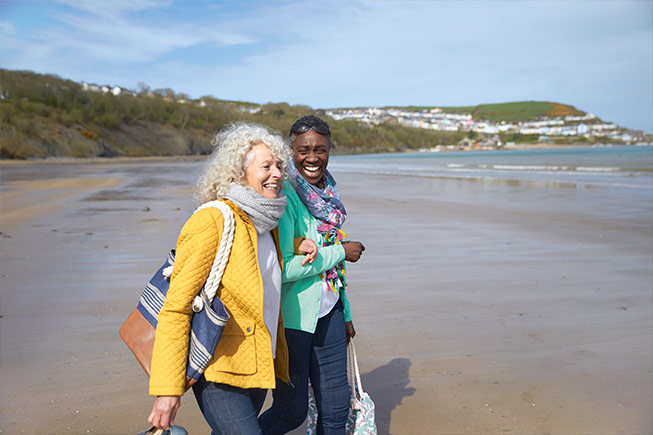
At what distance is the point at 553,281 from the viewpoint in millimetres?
5754

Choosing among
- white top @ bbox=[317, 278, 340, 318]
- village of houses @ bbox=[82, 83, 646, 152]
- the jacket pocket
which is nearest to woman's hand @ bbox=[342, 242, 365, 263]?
white top @ bbox=[317, 278, 340, 318]

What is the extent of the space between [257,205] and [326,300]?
0.59 meters

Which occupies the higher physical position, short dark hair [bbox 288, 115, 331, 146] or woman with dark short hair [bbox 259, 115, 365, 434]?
short dark hair [bbox 288, 115, 331, 146]

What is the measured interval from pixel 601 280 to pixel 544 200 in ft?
27.8

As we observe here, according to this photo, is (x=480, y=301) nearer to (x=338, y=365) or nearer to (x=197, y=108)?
(x=338, y=365)

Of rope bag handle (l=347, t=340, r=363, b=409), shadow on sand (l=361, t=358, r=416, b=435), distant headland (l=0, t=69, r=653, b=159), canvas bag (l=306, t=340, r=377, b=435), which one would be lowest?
shadow on sand (l=361, t=358, r=416, b=435)

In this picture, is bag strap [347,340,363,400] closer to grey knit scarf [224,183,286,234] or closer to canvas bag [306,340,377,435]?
canvas bag [306,340,377,435]

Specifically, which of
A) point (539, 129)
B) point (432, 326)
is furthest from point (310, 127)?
point (539, 129)

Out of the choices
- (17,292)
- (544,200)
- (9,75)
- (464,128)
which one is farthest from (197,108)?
(464,128)

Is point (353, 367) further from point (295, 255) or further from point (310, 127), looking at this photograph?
point (310, 127)

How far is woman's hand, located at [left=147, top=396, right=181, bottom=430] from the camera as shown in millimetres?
1697

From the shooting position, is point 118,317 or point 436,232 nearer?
point 118,317

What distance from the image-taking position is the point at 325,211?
2.25 m

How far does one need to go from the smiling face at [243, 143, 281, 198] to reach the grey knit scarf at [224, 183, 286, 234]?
0.06 m
